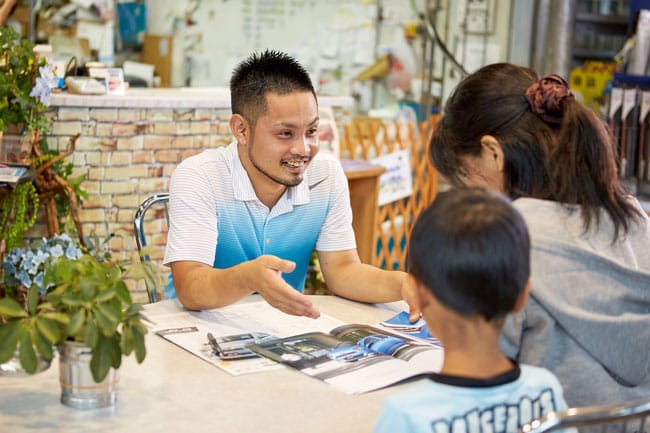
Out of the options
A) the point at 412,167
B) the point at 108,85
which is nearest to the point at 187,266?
the point at 108,85

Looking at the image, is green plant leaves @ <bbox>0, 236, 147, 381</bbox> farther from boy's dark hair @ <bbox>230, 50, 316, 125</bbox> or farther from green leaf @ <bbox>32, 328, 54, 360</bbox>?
boy's dark hair @ <bbox>230, 50, 316, 125</bbox>

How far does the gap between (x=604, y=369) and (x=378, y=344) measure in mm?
456

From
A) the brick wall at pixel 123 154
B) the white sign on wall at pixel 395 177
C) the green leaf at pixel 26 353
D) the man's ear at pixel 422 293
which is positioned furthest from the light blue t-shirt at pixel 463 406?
the white sign on wall at pixel 395 177

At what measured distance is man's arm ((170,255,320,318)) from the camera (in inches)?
75.0

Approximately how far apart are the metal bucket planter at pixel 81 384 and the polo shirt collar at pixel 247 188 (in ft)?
3.17

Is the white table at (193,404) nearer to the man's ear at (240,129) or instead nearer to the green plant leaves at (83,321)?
the green plant leaves at (83,321)

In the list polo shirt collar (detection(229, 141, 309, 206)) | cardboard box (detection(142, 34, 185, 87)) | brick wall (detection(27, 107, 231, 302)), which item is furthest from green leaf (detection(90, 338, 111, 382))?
cardboard box (detection(142, 34, 185, 87))

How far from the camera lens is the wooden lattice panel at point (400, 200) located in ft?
18.3

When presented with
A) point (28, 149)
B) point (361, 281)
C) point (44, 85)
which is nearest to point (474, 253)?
point (361, 281)

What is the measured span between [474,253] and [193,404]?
62 centimetres

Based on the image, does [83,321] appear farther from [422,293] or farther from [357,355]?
[357,355]

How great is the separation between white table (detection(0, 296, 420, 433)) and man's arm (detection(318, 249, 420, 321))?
50cm

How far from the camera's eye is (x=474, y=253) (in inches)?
48.4

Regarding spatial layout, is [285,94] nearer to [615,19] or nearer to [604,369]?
[604,369]
